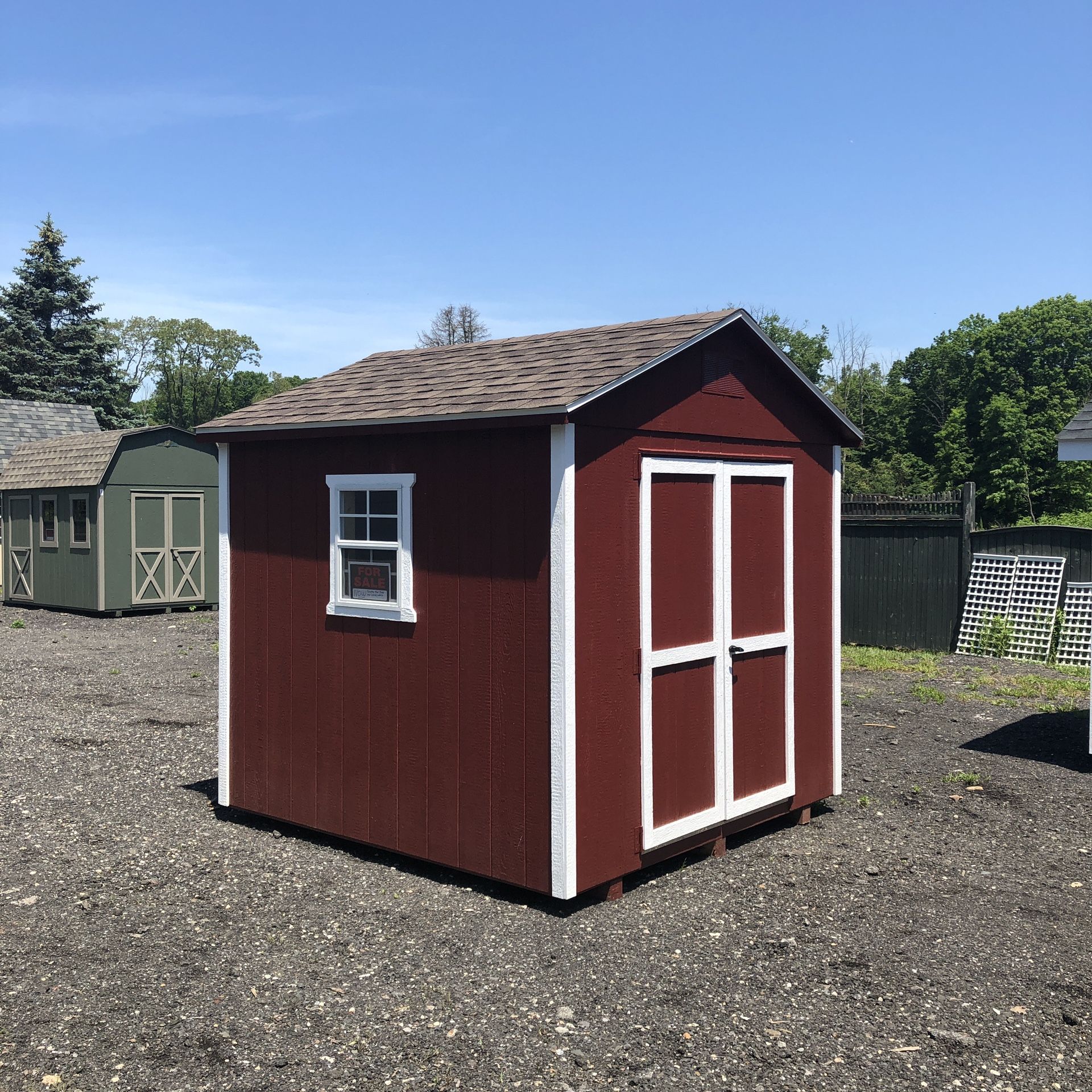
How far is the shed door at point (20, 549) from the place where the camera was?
64.3ft

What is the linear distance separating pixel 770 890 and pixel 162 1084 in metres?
3.16

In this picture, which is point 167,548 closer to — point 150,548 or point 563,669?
point 150,548

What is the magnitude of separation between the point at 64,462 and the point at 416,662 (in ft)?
50.1

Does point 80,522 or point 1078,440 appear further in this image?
point 80,522

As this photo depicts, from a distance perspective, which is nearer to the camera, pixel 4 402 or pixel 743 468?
pixel 743 468

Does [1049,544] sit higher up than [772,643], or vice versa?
[1049,544]

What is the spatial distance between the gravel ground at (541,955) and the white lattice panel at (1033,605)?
241 inches

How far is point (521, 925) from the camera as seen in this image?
5098mm

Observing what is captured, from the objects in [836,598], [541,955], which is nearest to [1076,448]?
[836,598]

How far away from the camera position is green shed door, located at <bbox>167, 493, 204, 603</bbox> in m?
18.6

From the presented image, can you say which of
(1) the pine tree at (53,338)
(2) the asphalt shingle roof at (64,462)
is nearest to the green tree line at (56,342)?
(1) the pine tree at (53,338)

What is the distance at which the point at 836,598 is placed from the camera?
7.09 metres

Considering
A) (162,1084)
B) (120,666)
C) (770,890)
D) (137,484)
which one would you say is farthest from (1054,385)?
(162,1084)

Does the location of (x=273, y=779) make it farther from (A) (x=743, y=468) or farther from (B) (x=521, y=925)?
(A) (x=743, y=468)
